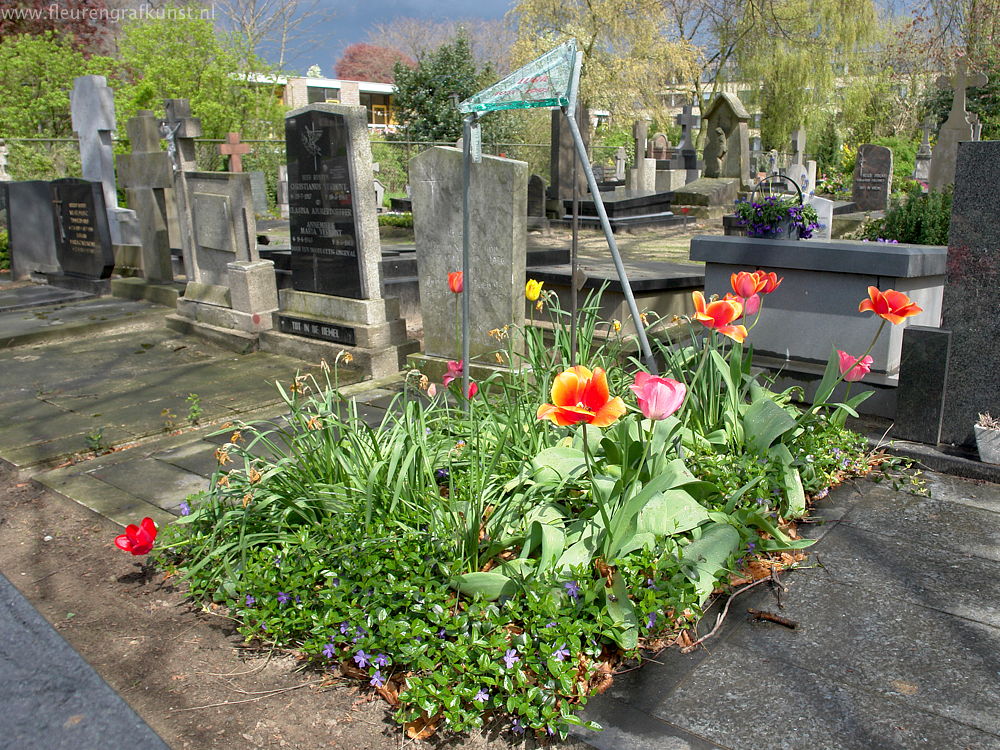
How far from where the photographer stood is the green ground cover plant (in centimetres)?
253

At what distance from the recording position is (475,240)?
229 inches

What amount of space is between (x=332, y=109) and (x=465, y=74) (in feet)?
84.9

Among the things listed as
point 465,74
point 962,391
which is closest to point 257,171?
point 465,74

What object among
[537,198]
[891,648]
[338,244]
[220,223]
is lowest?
[891,648]

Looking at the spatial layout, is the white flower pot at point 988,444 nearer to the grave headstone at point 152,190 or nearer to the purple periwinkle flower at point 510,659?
the purple periwinkle flower at point 510,659

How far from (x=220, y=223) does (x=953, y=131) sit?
1677 centimetres

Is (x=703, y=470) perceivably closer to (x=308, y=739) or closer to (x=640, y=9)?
(x=308, y=739)

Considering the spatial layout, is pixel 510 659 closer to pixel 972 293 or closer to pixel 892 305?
pixel 892 305

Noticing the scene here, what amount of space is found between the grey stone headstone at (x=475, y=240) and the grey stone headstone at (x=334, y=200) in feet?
2.84

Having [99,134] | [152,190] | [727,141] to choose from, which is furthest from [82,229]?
[727,141]

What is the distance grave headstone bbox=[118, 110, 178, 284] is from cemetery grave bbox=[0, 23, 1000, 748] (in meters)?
3.08

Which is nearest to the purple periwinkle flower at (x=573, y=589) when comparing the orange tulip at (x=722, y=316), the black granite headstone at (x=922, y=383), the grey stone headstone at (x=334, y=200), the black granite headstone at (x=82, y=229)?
the orange tulip at (x=722, y=316)

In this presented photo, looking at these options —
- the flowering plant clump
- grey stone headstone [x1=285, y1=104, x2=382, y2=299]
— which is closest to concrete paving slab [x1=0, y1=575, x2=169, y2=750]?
grey stone headstone [x1=285, y1=104, x2=382, y2=299]

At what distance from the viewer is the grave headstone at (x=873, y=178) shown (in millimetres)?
18969
